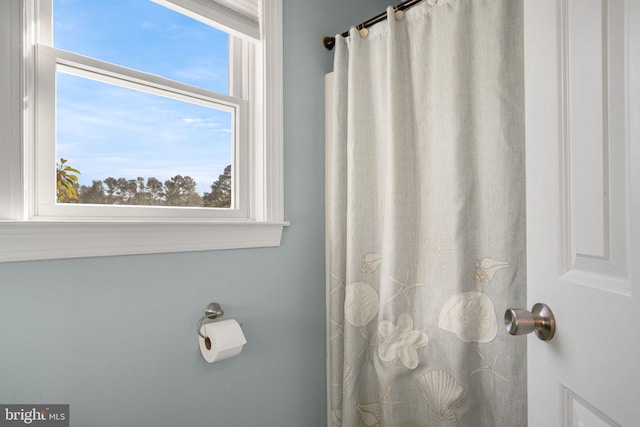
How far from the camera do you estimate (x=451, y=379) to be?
115 cm

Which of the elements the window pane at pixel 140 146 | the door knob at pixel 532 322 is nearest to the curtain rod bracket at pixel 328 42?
the window pane at pixel 140 146

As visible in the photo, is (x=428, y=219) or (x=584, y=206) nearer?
(x=584, y=206)

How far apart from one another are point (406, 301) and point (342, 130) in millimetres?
742

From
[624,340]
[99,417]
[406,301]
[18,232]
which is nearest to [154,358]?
[99,417]

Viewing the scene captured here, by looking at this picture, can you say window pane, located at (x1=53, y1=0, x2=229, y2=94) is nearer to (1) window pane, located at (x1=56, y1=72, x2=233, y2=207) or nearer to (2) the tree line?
(1) window pane, located at (x1=56, y1=72, x2=233, y2=207)

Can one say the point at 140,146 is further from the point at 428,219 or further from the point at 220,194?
the point at 428,219

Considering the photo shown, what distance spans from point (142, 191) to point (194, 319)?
457mm

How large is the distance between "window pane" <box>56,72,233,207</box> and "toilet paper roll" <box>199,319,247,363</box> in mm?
447

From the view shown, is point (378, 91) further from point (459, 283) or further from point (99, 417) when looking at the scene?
point (99, 417)

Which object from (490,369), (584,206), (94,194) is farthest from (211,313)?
(584,206)

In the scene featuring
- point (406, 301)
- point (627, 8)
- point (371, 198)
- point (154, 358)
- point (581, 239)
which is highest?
point (627, 8)

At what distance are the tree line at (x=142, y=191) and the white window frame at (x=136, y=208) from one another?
0.13ft

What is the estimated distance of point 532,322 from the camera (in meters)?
0.66

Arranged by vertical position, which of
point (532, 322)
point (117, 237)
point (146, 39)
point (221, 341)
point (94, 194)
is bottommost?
point (221, 341)
